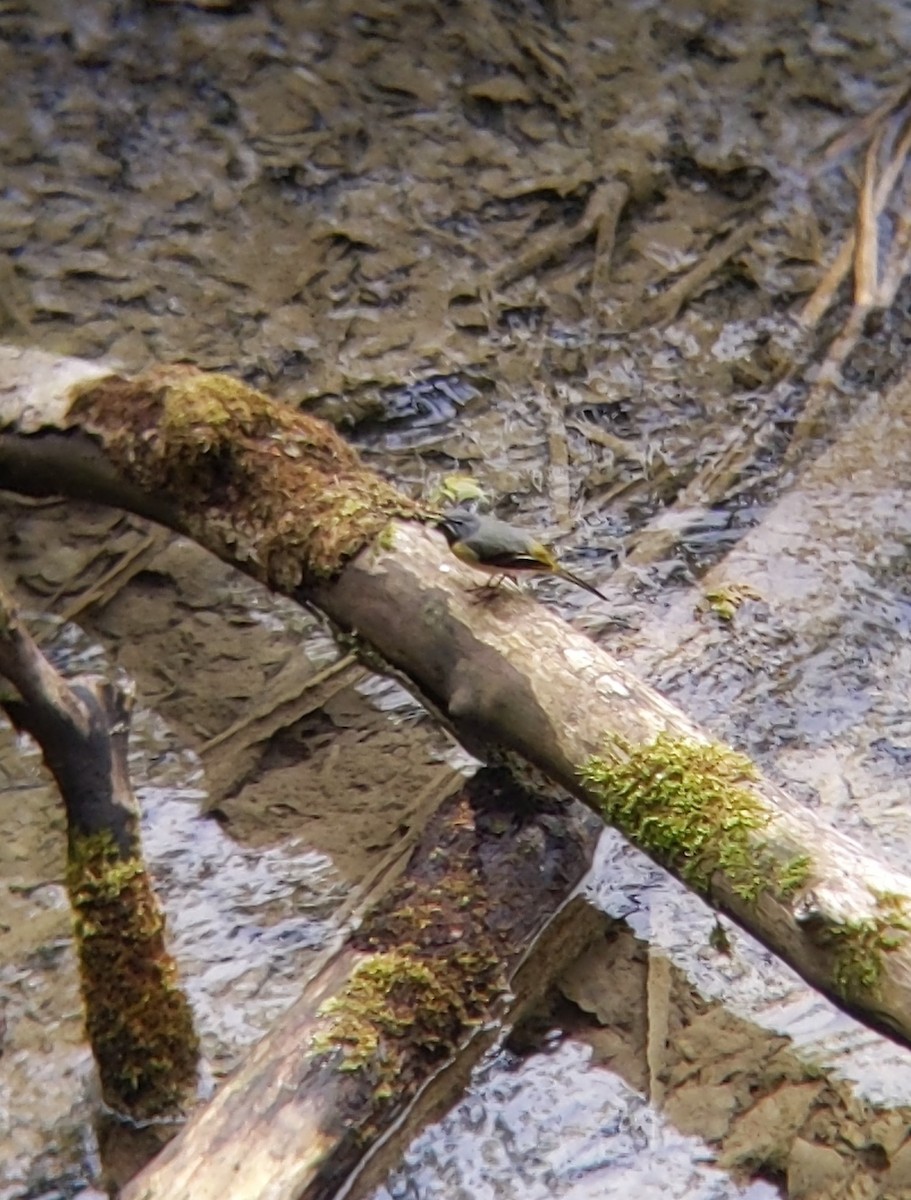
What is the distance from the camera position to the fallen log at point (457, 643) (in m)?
2.60

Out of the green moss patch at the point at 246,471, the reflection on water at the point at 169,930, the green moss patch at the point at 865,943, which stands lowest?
the reflection on water at the point at 169,930

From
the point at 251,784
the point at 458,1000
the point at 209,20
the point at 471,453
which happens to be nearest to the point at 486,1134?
the point at 458,1000

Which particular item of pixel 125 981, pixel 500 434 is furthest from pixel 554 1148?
pixel 500 434

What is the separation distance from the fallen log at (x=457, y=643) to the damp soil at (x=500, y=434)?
44cm

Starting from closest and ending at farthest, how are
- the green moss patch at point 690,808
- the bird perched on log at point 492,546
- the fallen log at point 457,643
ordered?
the fallen log at point 457,643, the green moss patch at point 690,808, the bird perched on log at point 492,546

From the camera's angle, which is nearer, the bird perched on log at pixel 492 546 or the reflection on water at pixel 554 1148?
the reflection on water at pixel 554 1148

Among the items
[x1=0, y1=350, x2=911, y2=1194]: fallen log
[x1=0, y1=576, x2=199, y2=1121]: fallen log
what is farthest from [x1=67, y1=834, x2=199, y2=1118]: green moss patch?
[x1=0, y1=350, x2=911, y2=1194]: fallen log

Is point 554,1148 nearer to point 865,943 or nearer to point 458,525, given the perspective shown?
point 865,943

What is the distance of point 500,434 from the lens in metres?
4.71

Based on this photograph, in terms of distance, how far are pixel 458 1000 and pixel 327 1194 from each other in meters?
0.48

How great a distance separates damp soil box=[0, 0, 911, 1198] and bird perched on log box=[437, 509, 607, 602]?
2.64 ft

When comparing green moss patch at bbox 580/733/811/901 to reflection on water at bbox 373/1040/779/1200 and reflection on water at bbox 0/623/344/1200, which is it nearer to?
reflection on water at bbox 373/1040/779/1200

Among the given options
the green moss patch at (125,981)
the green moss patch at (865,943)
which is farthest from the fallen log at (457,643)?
the green moss patch at (125,981)

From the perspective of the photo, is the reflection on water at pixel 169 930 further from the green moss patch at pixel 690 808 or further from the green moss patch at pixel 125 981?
the green moss patch at pixel 690 808
